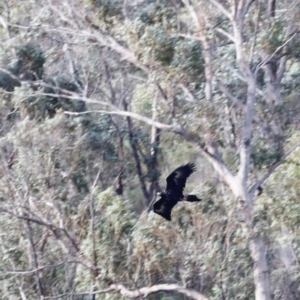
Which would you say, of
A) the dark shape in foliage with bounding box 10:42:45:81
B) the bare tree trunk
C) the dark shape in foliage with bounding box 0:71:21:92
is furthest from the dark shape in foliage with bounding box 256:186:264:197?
the dark shape in foliage with bounding box 0:71:21:92

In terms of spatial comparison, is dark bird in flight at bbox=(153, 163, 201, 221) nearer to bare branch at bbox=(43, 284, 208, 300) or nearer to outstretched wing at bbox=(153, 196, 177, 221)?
outstretched wing at bbox=(153, 196, 177, 221)

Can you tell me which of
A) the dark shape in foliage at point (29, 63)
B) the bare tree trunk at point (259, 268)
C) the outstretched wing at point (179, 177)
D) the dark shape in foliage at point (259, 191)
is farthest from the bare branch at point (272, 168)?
the dark shape in foliage at point (29, 63)

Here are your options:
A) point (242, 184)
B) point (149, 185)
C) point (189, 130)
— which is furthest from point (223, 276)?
point (149, 185)

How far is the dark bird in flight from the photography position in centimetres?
835

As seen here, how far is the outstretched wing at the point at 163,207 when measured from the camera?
351 inches

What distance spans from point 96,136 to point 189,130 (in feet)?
10.9

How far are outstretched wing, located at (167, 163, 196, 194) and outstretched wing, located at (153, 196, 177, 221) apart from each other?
335 mm

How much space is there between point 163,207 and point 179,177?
73 centimetres

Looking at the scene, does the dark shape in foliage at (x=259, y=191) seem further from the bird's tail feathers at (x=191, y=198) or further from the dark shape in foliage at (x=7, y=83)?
the dark shape in foliage at (x=7, y=83)

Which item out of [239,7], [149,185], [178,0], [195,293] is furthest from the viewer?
[149,185]

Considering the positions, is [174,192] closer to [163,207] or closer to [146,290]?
[163,207]

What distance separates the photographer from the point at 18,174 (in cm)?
1113

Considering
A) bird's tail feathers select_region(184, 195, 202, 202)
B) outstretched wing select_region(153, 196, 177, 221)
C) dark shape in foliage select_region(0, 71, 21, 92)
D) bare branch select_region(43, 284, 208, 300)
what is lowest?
bare branch select_region(43, 284, 208, 300)

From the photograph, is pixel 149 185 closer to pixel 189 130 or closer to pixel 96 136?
pixel 96 136
